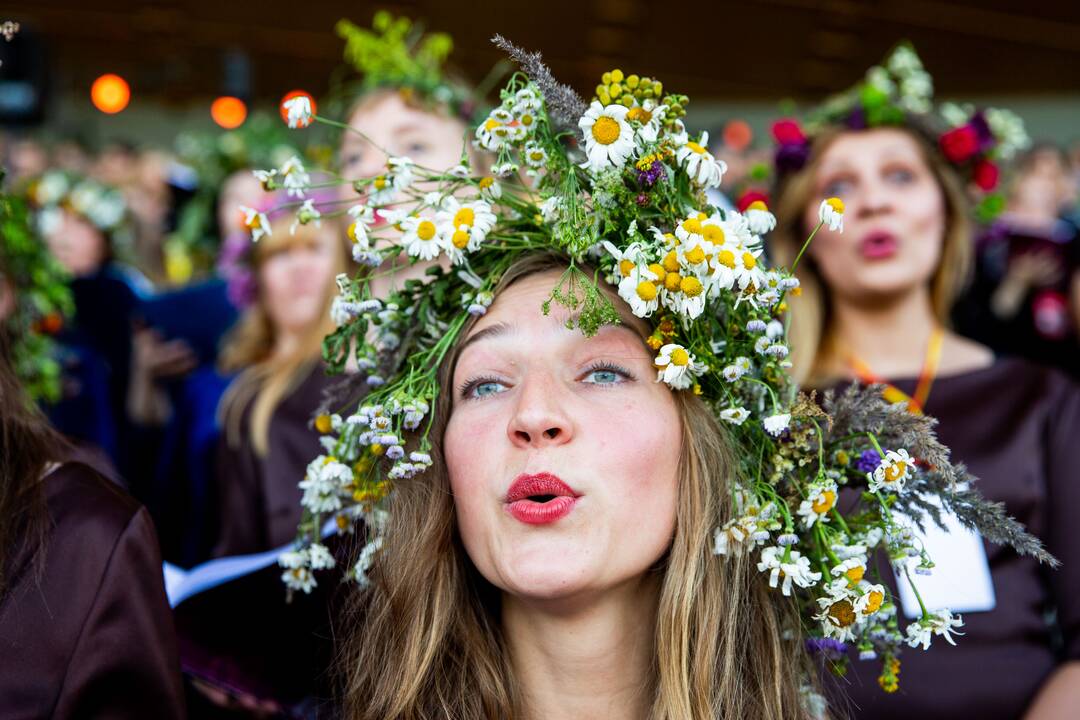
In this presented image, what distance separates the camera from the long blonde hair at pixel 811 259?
374 centimetres

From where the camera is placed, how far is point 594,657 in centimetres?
217

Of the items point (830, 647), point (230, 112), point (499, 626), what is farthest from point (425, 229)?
point (230, 112)

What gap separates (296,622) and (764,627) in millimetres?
1097

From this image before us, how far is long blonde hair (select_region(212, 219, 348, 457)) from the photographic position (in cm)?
418

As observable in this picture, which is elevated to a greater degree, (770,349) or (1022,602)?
(770,349)

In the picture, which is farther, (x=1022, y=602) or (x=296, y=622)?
(x=1022, y=602)

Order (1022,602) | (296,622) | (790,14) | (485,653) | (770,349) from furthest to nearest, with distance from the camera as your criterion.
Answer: (790,14)
(1022,602)
(296,622)
(485,653)
(770,349)

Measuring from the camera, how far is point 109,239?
660cm

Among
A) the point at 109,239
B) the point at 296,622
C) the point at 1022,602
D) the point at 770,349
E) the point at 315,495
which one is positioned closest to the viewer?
the point at 770,349

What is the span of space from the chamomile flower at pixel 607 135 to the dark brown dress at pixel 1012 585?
1.43m

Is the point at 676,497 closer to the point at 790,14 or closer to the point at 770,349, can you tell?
the point at 770,349

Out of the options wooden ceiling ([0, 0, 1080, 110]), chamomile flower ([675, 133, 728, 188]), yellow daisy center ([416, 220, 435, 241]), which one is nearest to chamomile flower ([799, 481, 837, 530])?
chamomile flower ([675, 133, 728, 188])

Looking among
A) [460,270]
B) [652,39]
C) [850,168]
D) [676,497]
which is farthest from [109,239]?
[652,39]

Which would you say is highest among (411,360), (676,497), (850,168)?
(850,168)
